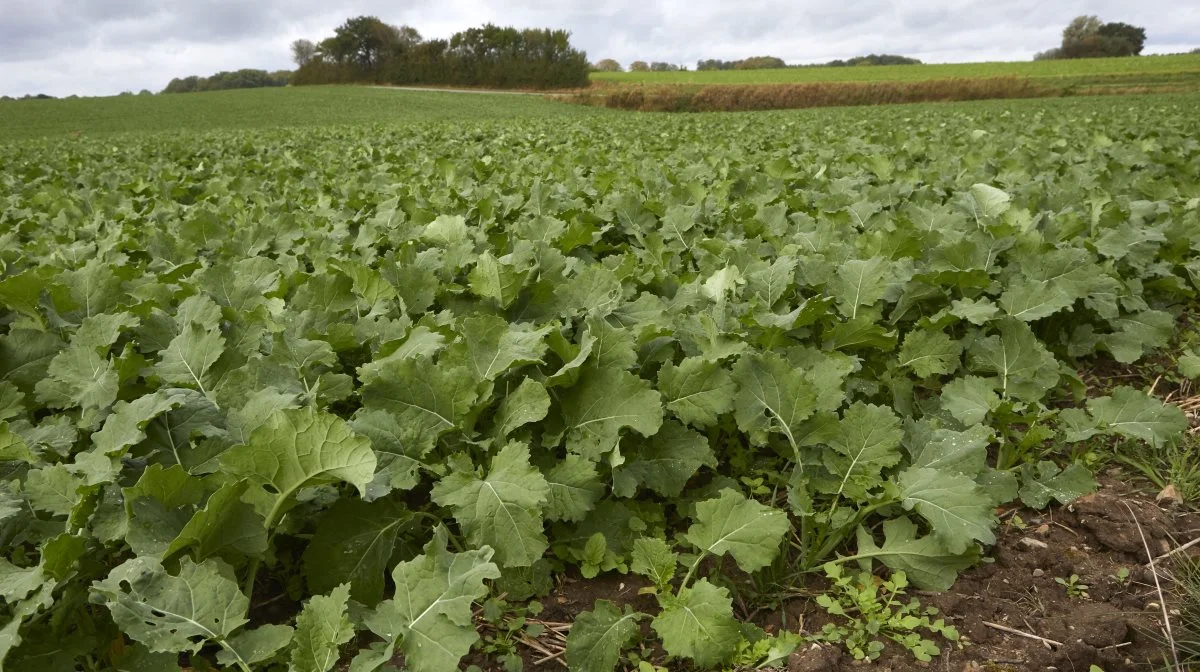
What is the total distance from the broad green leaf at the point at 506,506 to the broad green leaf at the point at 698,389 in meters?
0.59

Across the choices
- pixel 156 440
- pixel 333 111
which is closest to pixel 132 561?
pixel 156 440

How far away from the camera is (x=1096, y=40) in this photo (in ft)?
240

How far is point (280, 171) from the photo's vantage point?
28.6ft

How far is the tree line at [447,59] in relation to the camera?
66.1 metres

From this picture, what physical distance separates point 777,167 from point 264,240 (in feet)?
13.3

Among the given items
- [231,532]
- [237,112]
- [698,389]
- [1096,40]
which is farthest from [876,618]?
[1096,40]

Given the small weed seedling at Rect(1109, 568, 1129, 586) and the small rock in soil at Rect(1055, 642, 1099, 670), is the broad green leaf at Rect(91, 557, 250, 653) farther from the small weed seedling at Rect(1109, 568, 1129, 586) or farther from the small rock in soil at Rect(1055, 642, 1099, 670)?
the small weed seedling at Rect(1109, 568, 1129, 586)

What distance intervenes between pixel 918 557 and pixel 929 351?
983mm

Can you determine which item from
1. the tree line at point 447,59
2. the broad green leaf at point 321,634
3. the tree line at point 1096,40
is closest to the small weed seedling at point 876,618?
the broad green leaf at point 321,634

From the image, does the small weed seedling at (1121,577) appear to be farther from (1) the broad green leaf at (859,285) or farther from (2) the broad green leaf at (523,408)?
(2) the broad green leaf at (523,408)

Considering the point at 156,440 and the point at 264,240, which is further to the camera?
the point at 264,240

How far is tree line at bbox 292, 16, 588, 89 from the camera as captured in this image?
217 ft

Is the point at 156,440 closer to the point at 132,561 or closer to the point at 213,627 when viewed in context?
the point at 132,561

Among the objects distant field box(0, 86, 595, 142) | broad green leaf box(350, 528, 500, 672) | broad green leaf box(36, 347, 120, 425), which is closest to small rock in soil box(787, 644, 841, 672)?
broad green leaf box(350, 528, 500, 672)
